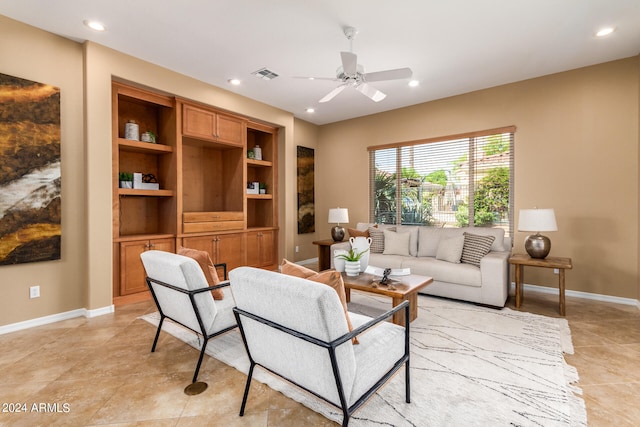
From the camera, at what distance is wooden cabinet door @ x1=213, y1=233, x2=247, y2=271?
477cm

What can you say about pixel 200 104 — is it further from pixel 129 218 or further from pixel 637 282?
pixel 637 282

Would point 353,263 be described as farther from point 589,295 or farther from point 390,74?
point 589,295

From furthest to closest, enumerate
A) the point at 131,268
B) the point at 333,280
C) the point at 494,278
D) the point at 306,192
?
the point at 306,192 → the point at 131,268 → the point at 494,278 → the point at 333,280

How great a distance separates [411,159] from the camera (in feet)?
18.1

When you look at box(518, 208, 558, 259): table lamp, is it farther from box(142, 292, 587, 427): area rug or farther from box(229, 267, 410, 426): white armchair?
box(229, 267, 410, 426): white armchair

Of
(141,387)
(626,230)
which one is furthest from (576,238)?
(141,387)

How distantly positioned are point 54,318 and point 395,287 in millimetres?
3558

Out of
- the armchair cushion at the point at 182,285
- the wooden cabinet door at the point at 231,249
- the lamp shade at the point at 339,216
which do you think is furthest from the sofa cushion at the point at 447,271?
the armchair cushion at the point at 182,285

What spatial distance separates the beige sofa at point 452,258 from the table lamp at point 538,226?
1.02ft

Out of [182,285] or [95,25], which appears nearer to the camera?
[182,285]

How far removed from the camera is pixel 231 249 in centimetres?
495

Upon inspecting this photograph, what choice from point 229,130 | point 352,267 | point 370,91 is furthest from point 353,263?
point 229,130

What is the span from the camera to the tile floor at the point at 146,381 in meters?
1.77

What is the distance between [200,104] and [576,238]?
18.0 feet
